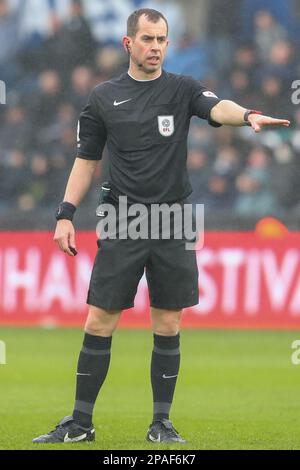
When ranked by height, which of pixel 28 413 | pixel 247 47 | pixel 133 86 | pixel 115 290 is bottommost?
pixel 28 413

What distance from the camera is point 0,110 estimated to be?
16.0m

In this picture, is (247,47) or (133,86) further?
(247,47)

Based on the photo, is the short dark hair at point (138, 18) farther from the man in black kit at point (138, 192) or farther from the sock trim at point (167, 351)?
the sock trim at point (167, 351)

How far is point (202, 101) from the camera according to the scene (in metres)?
6.83

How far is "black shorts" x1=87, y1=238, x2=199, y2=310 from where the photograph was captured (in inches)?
269

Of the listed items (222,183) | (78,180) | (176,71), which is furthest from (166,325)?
(176,71)

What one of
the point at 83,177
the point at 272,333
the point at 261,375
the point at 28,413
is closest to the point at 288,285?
the point at 272,333

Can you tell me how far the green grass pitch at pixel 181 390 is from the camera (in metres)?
7.21

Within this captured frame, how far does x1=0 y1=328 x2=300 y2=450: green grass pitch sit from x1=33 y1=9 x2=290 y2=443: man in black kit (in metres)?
0.37

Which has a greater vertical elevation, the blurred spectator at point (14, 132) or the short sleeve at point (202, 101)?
the blurred spectator at point (14, 132)

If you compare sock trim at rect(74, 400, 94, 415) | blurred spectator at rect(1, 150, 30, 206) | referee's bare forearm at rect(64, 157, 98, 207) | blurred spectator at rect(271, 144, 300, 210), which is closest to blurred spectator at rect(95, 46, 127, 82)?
blurred spectator at rect(1, 150, 30, 206)

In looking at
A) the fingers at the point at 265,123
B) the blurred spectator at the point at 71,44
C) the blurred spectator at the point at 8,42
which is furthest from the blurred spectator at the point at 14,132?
the fingers at the point at 265,123
